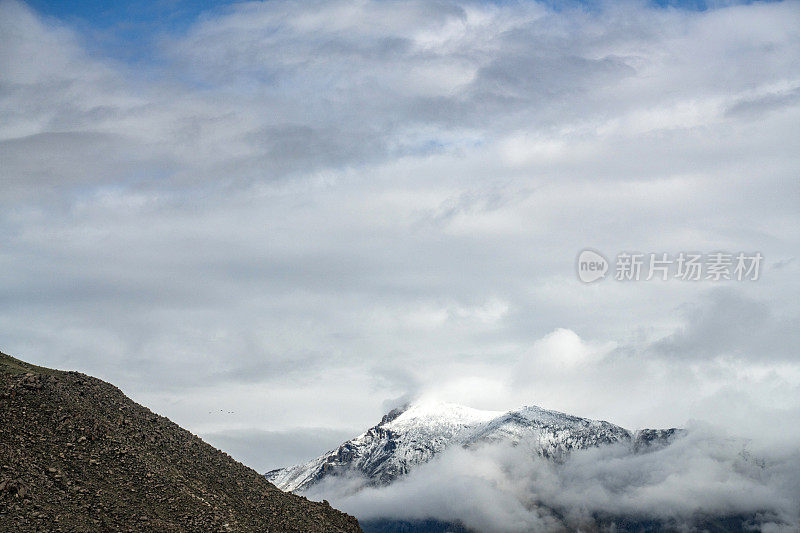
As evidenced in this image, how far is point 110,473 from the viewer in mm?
107688

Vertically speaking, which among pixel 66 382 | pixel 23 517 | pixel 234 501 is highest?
pixel 66 382

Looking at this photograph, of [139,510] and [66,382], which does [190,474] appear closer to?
[139,510]

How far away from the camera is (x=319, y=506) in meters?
130

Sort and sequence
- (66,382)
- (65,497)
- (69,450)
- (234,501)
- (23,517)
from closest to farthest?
(23,517) → (65,497) → (69,450) → (234,501) → (66,382)

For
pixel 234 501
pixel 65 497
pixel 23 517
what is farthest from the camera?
pixel 234 501

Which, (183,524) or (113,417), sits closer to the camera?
(183,524)

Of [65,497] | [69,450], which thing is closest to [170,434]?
[69,450]

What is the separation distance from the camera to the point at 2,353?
131m

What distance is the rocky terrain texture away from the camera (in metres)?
98.2

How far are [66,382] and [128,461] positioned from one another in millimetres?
20486

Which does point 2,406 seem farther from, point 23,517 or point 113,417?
point 23,517

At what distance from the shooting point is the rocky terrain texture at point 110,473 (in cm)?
9825

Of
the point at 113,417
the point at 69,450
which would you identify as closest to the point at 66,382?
the point at 113,417

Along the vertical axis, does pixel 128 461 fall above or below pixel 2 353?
below
